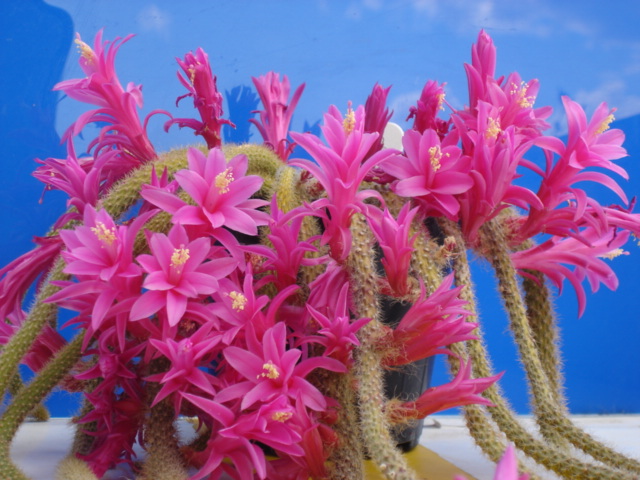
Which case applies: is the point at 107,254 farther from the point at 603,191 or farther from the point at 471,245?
the point at 603,191

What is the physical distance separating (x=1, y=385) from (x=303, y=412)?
0.24 meters

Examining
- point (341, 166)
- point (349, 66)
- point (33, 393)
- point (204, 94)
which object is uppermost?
point (349, 66)

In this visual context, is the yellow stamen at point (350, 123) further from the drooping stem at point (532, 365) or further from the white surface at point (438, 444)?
the white surface at point (438, 444)

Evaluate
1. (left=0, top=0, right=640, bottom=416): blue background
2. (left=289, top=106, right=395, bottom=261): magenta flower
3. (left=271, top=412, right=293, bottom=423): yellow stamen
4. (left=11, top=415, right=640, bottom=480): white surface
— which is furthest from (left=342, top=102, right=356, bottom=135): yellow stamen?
(left=0, top=0, right=640, bottom=416): blue background

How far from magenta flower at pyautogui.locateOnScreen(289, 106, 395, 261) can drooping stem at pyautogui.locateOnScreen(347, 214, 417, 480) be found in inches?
0.6

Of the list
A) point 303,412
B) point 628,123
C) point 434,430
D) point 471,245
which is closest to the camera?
point 303,412

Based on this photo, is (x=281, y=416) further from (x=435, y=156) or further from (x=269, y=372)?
(x=435, y=156)

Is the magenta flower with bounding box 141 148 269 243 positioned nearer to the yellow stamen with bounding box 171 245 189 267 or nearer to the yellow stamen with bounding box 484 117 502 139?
the yellow stamen with bounding box 171 245 189 267

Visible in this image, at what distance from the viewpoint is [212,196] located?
1.44 ft

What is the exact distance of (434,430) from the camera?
2.86ft

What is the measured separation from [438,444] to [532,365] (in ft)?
1.04

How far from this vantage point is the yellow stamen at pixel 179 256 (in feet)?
1.33

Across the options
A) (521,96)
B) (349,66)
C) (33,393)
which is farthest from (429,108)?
(349,66)

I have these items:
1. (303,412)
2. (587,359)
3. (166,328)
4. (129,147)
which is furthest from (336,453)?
(587,359)
